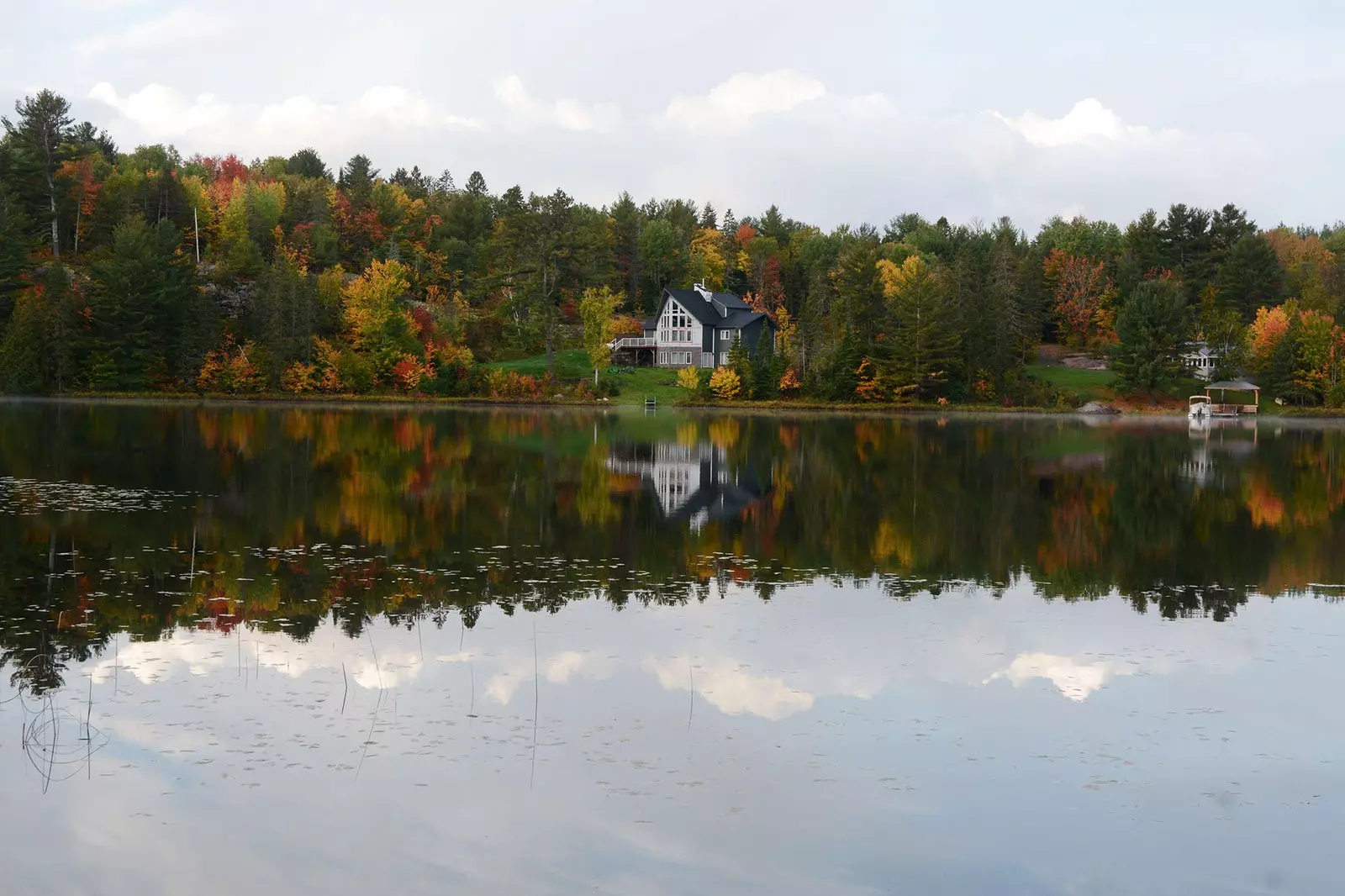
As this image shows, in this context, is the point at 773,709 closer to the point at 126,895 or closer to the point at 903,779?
the point at 903,779

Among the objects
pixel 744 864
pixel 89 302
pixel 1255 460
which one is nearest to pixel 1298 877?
pixel 744 864

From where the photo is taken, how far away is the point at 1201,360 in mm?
105250

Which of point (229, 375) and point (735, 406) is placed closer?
point (229, 375)

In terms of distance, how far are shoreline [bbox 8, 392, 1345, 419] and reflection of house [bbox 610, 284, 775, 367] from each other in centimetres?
1473

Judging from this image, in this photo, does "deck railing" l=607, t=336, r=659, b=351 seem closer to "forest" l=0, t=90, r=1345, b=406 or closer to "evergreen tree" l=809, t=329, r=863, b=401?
"forest" l=0, t=90, r=1345, b=406

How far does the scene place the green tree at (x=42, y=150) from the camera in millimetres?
101875

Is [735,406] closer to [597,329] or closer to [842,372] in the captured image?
[842,372]

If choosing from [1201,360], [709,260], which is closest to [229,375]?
[709,260]

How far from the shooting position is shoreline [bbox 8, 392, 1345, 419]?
8925 cm

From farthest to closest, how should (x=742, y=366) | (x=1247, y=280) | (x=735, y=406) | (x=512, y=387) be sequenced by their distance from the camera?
(x=1247, y=280) < (x=742, y=366) < (x=512, y=387) < (x=735, y=406)

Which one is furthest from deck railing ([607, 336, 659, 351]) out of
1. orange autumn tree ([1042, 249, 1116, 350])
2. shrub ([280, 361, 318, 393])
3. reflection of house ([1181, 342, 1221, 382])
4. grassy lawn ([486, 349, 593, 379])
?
reflection of house ([1181, 342, 1221, 382])

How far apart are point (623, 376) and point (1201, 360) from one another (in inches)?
1976

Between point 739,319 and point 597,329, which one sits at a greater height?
point 739,319

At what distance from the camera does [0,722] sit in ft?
40.9
